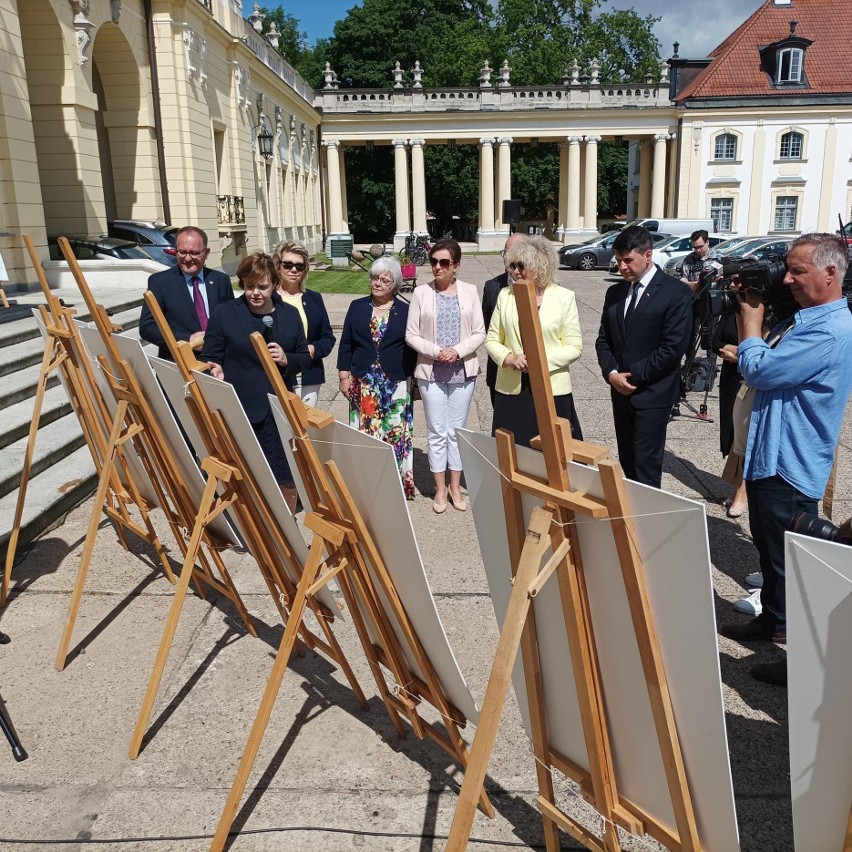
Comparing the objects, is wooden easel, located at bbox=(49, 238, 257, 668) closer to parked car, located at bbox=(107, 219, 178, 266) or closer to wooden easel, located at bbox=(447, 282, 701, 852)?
wooden easel, located at bbox=(447, 282, 701, 852)

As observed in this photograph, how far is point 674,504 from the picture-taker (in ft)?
5.08

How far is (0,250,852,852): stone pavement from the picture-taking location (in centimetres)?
262

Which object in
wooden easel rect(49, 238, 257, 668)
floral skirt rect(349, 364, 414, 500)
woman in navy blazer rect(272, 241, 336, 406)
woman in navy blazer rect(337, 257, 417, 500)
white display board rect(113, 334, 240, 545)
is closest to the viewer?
white display board rect(113, 334, 240, 545)

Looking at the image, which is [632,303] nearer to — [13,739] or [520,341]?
[520,341]

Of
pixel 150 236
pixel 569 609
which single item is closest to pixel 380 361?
pixel 569 609

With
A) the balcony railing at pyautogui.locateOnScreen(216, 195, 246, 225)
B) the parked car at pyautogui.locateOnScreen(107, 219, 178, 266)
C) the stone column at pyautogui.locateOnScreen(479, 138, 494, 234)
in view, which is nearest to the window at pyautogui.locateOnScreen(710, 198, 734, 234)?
the stone column at pyautogui.locateOnScreen(479, 138, 494, 234)

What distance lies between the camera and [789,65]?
41125mm

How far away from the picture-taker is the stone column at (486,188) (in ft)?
141

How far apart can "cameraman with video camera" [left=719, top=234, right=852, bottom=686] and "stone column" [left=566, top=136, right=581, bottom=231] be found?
42307mm

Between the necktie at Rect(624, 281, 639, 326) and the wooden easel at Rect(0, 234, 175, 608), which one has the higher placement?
the necktie at Rect(624, 281, 639, 326)

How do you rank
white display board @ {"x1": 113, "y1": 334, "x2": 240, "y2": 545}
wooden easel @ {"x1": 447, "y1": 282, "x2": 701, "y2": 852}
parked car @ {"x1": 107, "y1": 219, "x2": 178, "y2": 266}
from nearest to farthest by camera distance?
1. wooden easel @ {"x1": 447, "y1": 282, "x2": 701, "y2": 852}
2. white display board @ {"x1": 113, "y1": 334, "x2": 240, "y2": 545}
3. parked car @ {"x1": 107, "y1": 219, "x2": 178, "y2": 266}

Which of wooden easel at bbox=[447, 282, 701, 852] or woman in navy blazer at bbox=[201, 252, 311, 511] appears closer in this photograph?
wooden easel at bbox=[447, 282, 701, 852]

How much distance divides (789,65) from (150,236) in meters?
38.5

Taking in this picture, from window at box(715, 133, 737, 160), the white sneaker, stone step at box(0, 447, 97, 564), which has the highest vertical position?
window at box(715, 133, 737, 160)
